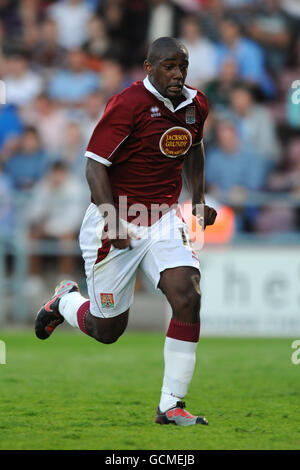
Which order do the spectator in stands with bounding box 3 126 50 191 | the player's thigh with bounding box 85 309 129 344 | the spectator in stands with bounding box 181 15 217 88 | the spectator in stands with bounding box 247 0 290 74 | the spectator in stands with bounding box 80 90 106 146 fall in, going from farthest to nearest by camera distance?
the spectator in stands with bounding box 247 0 290 74
the spectator in stands with bounding box 181 15 217 88
the spectator in stands with bounding box 80 90 106 146
the spectator in stands with bounding box 3 126 50 191
the player's thigh with bounding box 85 309 129 344

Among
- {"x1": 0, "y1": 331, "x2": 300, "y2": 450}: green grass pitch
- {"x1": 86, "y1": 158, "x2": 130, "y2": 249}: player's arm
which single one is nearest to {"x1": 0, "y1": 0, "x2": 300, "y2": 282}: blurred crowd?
{"x1": 0, "y1": 331, "x2": 300, "y2": 450}: green grass pitch

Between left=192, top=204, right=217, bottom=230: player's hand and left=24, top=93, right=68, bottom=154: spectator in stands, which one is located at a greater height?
left=24, top=93, right=68, bottom=154: spectator in stands

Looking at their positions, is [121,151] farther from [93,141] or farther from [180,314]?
[180,314]

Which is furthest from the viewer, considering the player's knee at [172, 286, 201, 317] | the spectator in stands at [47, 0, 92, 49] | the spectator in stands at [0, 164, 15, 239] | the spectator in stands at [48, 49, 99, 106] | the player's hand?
the spectator in stands at [47, 0, 92, 49]

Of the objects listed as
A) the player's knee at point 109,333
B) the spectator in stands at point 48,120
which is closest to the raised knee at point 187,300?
the player's knee at point 109,333

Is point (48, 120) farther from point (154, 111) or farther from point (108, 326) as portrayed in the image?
point (154, 111)

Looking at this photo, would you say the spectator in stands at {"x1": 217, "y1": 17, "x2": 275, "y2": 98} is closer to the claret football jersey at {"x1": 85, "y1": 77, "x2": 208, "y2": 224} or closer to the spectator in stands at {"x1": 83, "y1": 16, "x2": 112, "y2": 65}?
the spectator in stands at {"x1": 83, "y1": 16, "x2": 112, "y2": 65}

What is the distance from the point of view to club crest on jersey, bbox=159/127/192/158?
18.8ft

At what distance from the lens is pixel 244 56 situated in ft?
44.7

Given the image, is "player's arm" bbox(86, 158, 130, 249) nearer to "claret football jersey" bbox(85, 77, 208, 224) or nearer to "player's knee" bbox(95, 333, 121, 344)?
"claret football jersey" bbox(85, 77, 208, 224)

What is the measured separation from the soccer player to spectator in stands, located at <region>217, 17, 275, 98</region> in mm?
7747

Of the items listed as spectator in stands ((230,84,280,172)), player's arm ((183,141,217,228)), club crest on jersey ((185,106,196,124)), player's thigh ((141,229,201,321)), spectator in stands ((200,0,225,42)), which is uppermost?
spectator in stands ((200,0,225,42))

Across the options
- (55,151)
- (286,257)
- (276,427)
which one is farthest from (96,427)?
(55,151)

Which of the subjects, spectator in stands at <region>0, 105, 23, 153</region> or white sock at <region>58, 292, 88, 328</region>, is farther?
spectator in stands at <region>0, 105, 23, 153</region>
